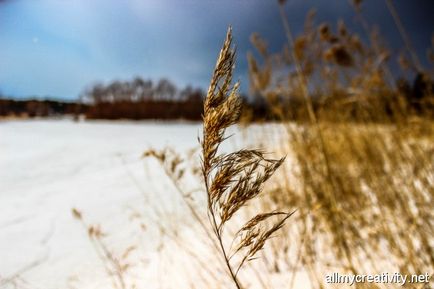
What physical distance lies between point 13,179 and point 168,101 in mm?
23970

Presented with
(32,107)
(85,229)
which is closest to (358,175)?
(85,229)

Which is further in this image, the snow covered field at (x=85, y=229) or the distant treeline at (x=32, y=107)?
the distant treeline at (x=32, y=107)

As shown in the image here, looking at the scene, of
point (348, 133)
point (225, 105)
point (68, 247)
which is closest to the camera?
point (225, 105)

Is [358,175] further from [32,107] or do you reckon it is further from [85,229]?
[32,107]

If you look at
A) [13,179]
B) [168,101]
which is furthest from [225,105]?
[168,101]

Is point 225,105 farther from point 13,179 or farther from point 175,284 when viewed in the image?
point 13,179

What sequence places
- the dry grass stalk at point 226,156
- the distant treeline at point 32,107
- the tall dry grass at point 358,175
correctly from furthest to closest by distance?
the distant treeline at point 32,107 → the tall dry grass at point 358,175 → the dry grass stalk at point 226,156

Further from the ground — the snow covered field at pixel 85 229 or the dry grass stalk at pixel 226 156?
the dry grass stalk at pixel 226 156

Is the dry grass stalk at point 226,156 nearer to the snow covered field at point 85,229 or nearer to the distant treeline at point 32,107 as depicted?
the snow covered field at point 85,229

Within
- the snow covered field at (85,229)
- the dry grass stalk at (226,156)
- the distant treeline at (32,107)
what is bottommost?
the snow covered field at (85,229)

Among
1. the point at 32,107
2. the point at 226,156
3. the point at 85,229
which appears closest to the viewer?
the point at 226,156

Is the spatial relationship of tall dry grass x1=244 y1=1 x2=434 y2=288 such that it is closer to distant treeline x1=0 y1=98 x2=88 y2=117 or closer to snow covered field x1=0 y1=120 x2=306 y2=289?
snow covered field x1=0 y1=120 x2=306 y2=289

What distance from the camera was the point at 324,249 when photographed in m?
1.90

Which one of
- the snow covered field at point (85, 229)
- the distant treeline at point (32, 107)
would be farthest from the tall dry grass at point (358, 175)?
the distant treeline at point (32, 107)
